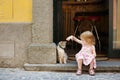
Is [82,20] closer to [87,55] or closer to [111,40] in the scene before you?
[111,40]

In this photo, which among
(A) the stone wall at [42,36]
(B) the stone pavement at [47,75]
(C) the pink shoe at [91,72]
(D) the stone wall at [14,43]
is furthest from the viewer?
(D) the stone wall at [14,43]

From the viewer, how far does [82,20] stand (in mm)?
9812

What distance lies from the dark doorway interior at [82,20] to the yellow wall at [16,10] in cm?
100

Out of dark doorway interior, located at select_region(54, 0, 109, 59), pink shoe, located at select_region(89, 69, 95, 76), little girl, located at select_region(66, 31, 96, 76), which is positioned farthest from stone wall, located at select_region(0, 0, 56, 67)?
dark doorway interior, located at select_region(54, 0, 109, 59)

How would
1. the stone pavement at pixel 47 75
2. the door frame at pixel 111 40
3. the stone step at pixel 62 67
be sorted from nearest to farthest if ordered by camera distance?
the stone pavement at pixel 47 75 → the stone step at pixel 62 67 → the door frame at pixel 111 40

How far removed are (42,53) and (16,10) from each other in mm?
1143

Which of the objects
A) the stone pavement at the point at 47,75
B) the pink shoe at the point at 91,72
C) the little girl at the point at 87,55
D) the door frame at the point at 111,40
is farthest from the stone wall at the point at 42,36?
the door frame at the point at 111,40

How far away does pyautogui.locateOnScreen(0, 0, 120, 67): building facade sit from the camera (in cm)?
736

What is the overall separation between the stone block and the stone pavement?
0.98 feet

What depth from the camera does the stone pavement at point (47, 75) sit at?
6.67 meters

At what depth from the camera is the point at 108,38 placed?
8.21 metres

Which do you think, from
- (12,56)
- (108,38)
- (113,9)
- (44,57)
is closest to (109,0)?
(113,9)

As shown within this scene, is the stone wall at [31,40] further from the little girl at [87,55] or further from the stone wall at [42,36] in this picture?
the little girl at [87,55]

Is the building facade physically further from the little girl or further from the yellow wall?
the little girl
